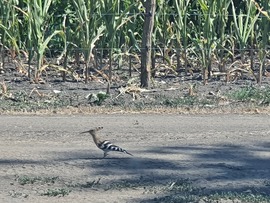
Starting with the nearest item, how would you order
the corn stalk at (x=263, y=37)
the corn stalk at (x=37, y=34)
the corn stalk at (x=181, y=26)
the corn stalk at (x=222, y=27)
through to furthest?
the corn stalk at (x=37, y=34) < the corn stalk at (x=263, y=37) < the corn stalk at (x=222, y=27) < the corn stalk at (x=181, y=26)

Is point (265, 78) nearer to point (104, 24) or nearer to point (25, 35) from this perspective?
point (104, 24)

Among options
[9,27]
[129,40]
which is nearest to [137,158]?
[9,27]

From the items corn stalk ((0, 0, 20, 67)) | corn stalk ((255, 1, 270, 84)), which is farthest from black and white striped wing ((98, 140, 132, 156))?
corn stalk ((0, 0, 20, 67))

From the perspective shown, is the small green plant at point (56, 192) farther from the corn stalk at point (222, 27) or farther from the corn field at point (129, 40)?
the corn stalk at point (222, 27)

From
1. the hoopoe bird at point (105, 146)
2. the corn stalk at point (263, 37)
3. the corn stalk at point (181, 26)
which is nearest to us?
the hoopoe bird at point (105, 146)

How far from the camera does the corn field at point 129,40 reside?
54.3ft

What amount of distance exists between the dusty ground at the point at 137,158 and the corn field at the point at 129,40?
9.72ft

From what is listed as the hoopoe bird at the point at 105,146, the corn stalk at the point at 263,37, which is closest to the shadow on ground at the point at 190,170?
the hoopoe bird at the point at 105,146

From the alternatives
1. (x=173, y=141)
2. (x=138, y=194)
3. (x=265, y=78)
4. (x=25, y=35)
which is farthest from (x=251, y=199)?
(x=25, y=35)

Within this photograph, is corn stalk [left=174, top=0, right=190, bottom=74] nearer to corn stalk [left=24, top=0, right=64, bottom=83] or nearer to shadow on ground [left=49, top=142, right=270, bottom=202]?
corn stalk [left=24, top=0, right=64, bottom=83]

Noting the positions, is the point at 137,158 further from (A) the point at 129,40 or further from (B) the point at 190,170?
(A) the point at 129,40

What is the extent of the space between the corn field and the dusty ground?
296 centimetres

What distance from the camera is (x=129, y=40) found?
18.1 meters

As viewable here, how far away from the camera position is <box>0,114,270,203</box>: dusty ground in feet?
30.7
